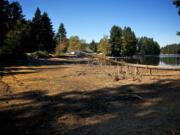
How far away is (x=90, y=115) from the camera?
5.53 metres

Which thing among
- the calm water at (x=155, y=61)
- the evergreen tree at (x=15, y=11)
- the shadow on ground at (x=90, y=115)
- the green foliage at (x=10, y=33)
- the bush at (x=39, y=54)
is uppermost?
the evergreen tree at (x=15, y=11)

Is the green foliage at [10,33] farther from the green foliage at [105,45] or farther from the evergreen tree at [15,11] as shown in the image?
the green foliage at [105,45]

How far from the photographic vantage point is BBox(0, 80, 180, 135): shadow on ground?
4332 mm

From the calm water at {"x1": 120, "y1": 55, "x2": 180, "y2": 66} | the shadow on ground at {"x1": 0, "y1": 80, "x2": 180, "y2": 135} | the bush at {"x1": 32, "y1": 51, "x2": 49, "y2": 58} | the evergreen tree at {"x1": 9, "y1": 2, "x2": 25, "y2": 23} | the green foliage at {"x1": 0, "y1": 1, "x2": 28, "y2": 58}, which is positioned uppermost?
the evergreen tree at {"x1": 9, "y1": 2, "x2": 25, "y2": 23}

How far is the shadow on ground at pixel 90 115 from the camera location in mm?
4332

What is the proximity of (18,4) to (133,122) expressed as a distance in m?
35.5

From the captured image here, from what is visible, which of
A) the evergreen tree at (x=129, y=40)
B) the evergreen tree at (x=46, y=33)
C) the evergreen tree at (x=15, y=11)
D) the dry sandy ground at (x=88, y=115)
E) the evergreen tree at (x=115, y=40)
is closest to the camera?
the dry sandy ground at (x=88, y=115)

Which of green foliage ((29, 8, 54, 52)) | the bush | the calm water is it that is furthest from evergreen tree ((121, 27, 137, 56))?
the bush

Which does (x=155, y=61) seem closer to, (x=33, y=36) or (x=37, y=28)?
(x=33, y=36)

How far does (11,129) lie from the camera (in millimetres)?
4375

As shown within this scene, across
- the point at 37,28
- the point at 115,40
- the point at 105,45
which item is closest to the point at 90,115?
the point at 37,28

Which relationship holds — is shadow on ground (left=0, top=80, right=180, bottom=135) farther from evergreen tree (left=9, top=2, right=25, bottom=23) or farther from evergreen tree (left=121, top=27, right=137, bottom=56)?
evergreen tree (left=121, top=27, right=137, bottom=56)

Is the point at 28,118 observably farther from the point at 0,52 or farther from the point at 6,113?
the point at 0,52

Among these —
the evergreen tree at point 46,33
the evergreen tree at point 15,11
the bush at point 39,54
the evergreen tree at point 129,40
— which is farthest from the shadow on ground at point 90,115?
the evergreen tree at point 129,40
